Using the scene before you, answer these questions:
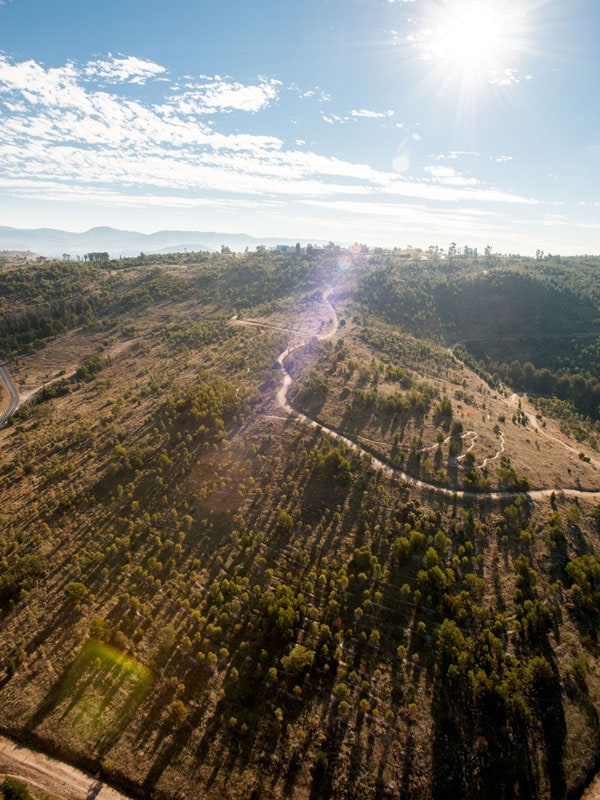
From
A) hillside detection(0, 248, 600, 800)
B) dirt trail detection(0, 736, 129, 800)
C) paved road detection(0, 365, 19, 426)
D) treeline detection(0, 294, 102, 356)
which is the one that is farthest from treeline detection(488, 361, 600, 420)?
treeline detection(0, 294, 102, 356)

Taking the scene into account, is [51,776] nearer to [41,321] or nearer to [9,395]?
[9,395]

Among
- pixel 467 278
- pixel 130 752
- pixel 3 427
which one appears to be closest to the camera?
pixel 130 752

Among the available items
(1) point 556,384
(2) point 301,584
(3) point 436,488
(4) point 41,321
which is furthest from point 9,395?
(1) point 556,384

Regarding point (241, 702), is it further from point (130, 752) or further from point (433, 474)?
point (433, 474)

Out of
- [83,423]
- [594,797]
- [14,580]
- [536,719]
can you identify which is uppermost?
[83,423]

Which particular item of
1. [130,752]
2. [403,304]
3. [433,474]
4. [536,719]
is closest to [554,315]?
[403,304]

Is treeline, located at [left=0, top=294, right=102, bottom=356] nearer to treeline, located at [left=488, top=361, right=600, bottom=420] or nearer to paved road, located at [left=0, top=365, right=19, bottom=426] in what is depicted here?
paved road, located at [left=0, top=365, right=19, bottom=426]
